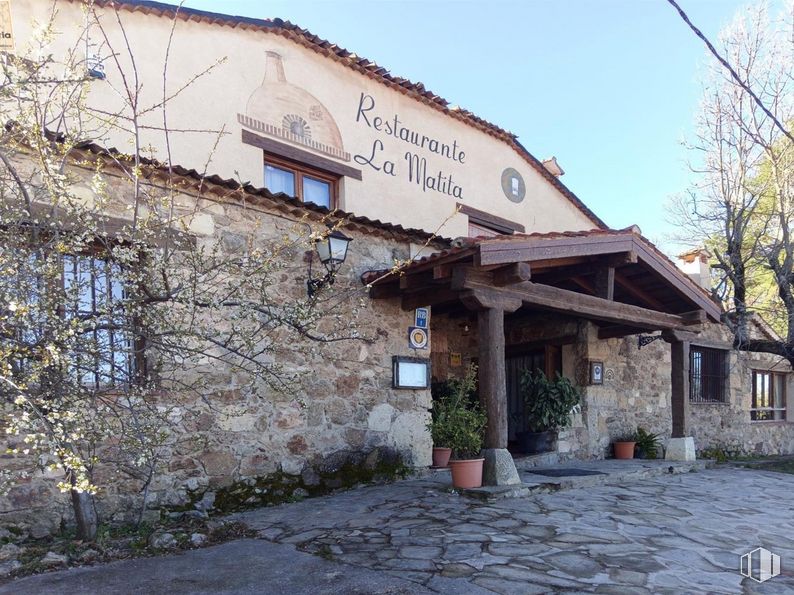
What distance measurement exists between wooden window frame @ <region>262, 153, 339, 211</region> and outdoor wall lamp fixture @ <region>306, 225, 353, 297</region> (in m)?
1.69

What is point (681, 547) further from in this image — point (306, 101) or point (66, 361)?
point (306, 101)

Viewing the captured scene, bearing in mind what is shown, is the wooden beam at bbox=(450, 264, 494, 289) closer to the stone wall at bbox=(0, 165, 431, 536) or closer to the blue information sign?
the stone wall at bbox=(0, 165, 431, 536)

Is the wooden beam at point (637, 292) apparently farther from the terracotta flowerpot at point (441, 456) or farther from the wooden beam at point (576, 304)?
the terracotta flowerpot at point (441, 456)

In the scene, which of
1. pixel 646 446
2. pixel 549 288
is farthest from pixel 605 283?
pixel 646 446

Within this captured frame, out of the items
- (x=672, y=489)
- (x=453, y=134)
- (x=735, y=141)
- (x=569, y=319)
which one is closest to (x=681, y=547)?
(x=672, y=489)

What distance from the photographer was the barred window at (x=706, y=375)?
11586mm

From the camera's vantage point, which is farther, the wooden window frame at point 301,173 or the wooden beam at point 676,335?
the wooden beam at point 676,335

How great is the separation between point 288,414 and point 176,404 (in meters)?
1.12

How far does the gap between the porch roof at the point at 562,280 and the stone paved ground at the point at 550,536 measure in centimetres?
189

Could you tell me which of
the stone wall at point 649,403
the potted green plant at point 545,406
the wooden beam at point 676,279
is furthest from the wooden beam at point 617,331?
the potted green plant at point 545,406

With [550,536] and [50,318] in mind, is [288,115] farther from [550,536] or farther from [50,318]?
[550,536]

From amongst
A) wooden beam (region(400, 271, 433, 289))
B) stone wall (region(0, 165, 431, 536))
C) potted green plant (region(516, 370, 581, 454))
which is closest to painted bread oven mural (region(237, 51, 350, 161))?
stone wall (region(0, 165, 431, 536))

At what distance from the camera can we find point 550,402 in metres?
8.46

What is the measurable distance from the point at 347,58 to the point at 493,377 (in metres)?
4.97
